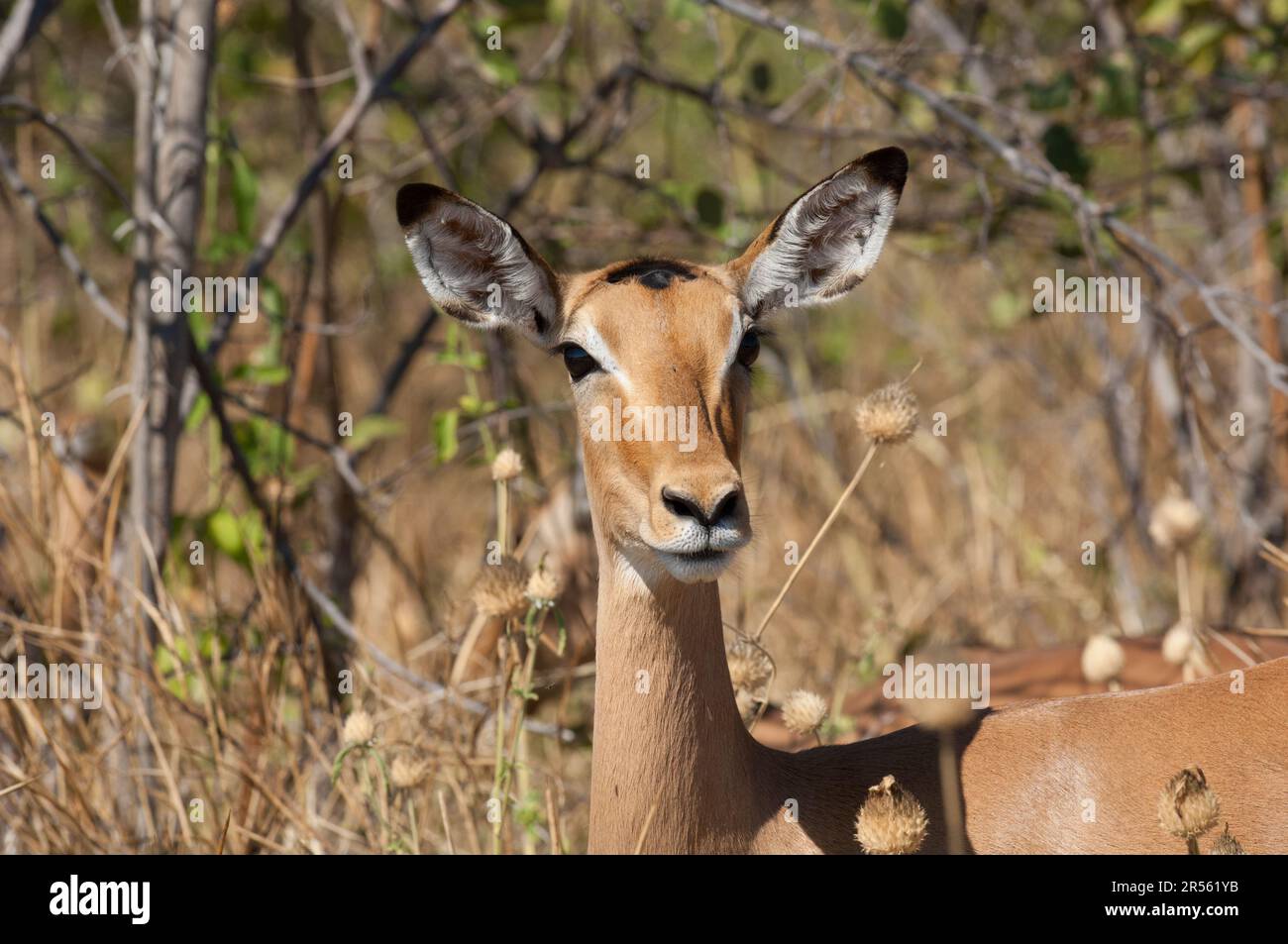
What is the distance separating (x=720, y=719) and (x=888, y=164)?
1.53 meters

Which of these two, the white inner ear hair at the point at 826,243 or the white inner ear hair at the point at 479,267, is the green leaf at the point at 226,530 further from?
the white inner ear hair at the point at 826,243

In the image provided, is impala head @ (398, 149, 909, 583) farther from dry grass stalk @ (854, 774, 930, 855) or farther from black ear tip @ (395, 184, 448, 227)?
dry grass stalk @ (854, 774, 930, 855)

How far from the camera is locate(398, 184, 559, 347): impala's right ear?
12.5 feet

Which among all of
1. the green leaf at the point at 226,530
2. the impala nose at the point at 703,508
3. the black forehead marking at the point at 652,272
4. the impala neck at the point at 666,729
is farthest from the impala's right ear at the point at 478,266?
the green leaf at the point at 226,530

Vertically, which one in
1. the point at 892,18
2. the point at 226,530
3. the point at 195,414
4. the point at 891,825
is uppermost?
the point at 892,18

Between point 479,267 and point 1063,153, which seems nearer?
point 479,267

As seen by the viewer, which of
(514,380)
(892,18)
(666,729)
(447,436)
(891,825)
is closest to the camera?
(891,825)

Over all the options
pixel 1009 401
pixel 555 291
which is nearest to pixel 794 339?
pixel 1009 401

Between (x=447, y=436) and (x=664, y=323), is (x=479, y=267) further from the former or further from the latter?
(x=447, y=436)

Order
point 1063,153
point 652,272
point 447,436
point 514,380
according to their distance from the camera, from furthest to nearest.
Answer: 1. point 514,380
2. point 1063,153
3. point 447,436
4. point 652,272

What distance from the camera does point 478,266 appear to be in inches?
158

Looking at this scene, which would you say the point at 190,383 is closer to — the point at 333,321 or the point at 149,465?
the point at 149,465

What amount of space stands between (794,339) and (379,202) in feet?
8.93

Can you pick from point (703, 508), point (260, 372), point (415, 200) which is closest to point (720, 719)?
point (703, 508)
